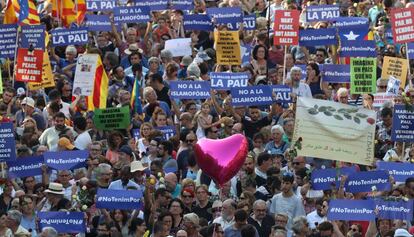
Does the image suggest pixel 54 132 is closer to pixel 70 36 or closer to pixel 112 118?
pixel 112 118

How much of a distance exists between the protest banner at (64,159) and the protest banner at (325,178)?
9.72 feet

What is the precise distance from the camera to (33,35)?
33.3 metres

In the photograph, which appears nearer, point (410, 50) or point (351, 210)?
point (351, 210)

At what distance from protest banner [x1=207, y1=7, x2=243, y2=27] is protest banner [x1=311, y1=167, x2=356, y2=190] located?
26.6 feet

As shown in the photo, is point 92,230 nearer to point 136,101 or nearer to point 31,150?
point 31,150

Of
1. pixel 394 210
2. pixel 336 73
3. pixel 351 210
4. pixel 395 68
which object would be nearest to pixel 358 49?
pixel 336 73

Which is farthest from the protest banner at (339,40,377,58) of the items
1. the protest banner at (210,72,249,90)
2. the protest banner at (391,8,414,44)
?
the protest banner at (210,72,249,90)

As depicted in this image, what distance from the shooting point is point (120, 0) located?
126 ft

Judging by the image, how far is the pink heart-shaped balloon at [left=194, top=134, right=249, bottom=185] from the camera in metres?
27.6

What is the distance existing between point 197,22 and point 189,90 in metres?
4.27

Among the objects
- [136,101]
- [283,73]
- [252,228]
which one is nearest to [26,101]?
[136,101]

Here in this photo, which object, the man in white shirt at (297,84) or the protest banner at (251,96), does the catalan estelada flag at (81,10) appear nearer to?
the man in white shirt at (297,84)

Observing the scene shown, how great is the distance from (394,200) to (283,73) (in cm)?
677

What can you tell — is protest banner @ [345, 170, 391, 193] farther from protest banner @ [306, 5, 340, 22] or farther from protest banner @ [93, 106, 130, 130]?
protest banner @ [306, 5, 340, 22]
